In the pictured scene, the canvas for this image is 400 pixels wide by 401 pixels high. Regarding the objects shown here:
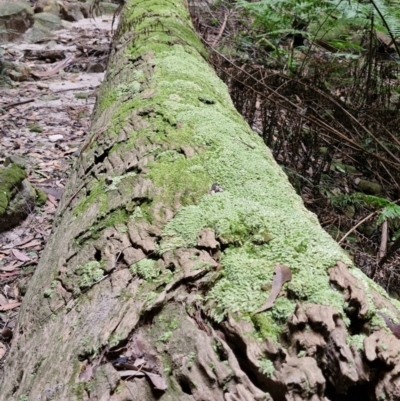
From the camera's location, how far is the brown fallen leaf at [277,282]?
3.38ft

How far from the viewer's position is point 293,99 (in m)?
3.75

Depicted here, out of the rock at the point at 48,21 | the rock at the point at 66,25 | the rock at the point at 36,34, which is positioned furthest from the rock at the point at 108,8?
the rock at the point at 36,34

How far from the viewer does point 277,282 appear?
1.09 metres

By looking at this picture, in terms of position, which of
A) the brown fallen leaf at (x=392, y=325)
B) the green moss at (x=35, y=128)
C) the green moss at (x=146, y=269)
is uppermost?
the brown fallen leaf at (x=392, y=325)

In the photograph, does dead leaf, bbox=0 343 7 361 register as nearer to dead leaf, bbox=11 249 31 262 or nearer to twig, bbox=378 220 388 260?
dead leaf, bbox=11 249 31 262

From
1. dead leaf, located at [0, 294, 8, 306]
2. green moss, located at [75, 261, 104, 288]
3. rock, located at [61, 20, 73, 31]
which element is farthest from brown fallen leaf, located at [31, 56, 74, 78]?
green moss, located at [75, 261, 104, 288]

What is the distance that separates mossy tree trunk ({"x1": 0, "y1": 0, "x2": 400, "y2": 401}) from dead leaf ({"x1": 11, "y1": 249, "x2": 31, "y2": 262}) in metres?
1.07

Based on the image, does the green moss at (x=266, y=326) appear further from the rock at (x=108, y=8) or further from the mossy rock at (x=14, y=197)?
the rock at (x=108, y=8)

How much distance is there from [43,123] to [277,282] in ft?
14.6

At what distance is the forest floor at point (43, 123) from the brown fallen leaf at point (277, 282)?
1701 mm

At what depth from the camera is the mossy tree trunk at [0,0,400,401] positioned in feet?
3.09

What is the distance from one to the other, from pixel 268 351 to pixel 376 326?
0.28 meters

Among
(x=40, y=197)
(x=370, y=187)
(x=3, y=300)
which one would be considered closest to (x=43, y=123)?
(x=40, y=197)

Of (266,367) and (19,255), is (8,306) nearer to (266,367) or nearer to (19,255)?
(19,255)
